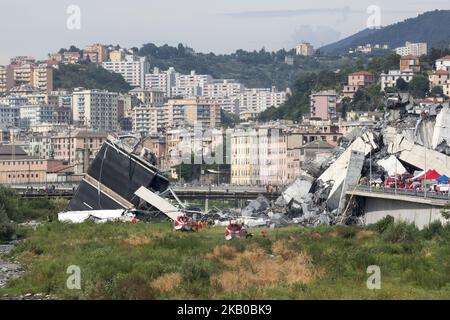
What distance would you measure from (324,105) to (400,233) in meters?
112

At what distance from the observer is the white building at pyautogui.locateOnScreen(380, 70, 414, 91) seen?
6147 inches

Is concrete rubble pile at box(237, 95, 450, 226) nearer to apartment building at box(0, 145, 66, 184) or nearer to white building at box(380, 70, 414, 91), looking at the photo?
apartment building at box(0, 145, 66, 184)

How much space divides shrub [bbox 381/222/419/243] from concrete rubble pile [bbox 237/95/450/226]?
9170 millimetres

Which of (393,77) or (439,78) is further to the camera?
(439,78)

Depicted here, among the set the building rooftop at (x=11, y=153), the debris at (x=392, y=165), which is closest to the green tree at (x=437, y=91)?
the building rooftop at (x=11, y=153)

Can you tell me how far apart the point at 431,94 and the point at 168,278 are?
397 ft

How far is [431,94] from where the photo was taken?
497 feet

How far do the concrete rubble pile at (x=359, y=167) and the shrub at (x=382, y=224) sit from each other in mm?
4570

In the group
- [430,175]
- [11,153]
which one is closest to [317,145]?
[11,153]

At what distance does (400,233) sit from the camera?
43.3 meters

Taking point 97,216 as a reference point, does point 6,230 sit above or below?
above

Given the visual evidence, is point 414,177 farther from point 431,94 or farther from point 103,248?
point 431,94

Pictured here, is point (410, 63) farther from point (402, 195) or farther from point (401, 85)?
point (402, 195)
